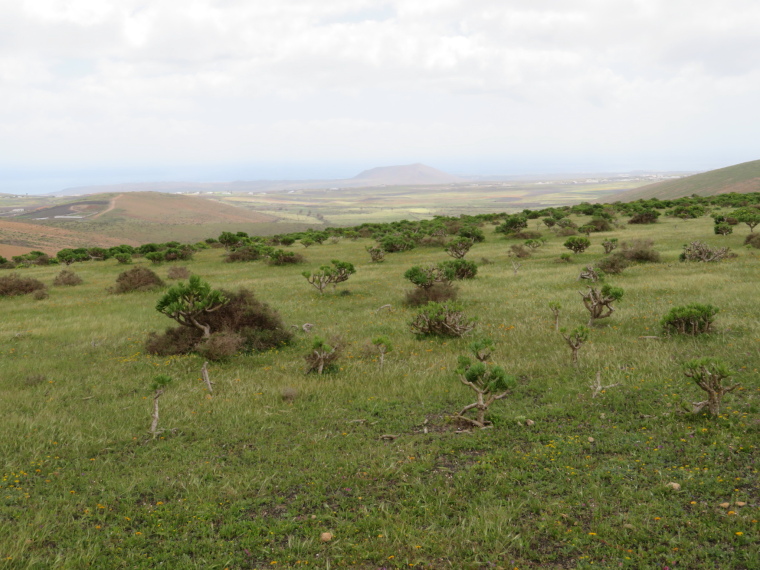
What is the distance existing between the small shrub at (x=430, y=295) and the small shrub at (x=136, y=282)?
652 inches

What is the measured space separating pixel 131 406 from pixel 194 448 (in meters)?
2.91

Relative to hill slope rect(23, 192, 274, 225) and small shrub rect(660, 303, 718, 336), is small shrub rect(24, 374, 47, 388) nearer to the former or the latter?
small shrub rect(660, 303, 718, 336)

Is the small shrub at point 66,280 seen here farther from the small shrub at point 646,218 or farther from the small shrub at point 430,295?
the small shrub at point 646,218

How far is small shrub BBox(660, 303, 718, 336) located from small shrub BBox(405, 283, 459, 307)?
8.75 meters

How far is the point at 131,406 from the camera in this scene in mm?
9906

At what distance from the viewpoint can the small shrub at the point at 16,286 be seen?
25.7m

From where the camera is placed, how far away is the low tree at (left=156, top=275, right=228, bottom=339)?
1407 cm

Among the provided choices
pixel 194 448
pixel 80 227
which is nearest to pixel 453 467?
pixel 194 448

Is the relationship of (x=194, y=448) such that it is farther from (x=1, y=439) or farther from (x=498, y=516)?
(x=498, y=516)

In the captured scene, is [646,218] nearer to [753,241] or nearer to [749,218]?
[749,218]

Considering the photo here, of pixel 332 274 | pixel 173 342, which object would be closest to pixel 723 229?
pixel 332 274

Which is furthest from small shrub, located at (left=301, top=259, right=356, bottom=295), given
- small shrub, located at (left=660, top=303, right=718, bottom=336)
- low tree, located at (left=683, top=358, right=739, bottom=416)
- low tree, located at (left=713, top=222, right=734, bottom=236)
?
low tree, located at (left=713, top=222, right=734, bottom=236)

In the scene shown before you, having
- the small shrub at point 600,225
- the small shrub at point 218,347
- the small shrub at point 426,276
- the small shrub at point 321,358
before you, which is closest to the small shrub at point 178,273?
the small shrub at point 426,276

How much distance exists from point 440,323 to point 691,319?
721cm
